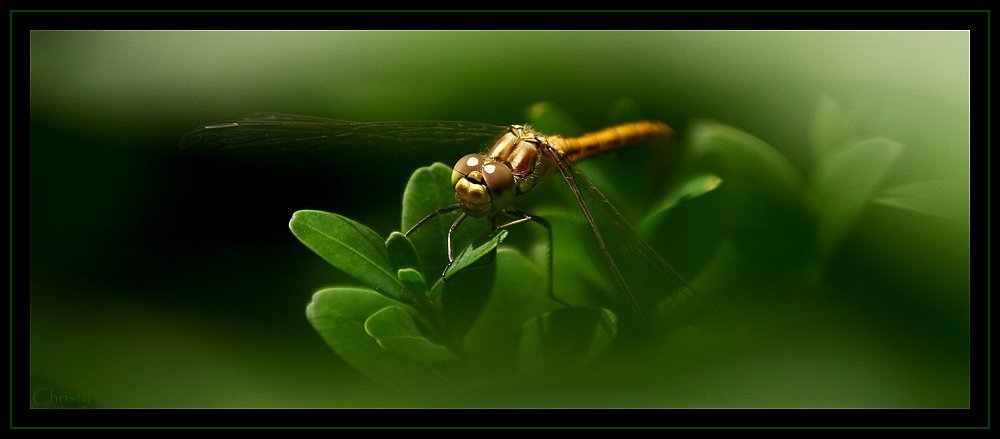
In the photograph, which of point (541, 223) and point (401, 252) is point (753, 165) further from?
point (401, 252)

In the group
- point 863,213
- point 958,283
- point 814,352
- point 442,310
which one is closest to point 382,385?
point 442,310

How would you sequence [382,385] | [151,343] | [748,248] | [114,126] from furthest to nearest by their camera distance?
1. [114,126]
2. [151,343]
3. [748,248]
4. [382,385]

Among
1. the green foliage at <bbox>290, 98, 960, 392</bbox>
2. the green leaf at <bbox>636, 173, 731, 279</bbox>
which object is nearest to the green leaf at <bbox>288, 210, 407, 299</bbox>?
the green foliage at <bbox>290, 98, 960, 392</bbox>

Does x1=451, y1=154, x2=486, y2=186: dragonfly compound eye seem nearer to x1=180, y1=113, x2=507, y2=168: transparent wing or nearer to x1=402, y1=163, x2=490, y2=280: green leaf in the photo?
x1=402, y1=163, x2=490, y2=280: green leaf

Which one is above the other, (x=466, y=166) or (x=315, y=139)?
(x=315, y=139)

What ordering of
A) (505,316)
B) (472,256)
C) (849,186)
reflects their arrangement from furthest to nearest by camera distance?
1. (849,186)
2. (505,316)
3. (472,256)

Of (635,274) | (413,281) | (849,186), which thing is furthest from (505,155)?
(849,186)
